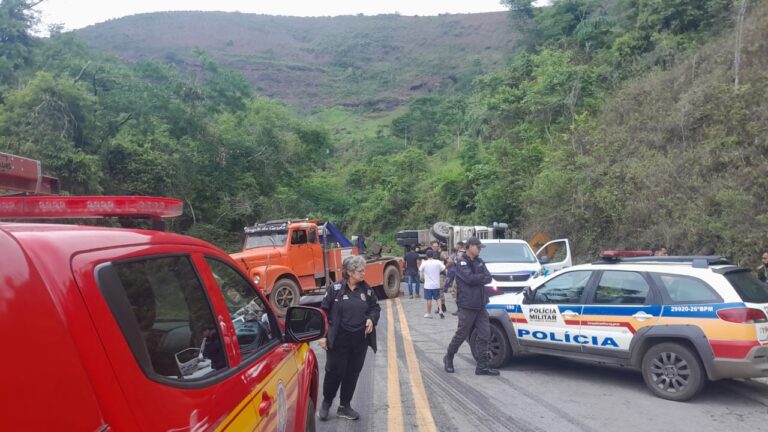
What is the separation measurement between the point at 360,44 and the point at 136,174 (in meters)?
151

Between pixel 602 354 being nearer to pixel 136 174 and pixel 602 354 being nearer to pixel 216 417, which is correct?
pixel 216 417

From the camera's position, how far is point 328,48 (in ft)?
561

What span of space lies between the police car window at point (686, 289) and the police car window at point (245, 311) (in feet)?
17.0

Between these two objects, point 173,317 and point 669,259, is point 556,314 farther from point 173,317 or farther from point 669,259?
point 173,317

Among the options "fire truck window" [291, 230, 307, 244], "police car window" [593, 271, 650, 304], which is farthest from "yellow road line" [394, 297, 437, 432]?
"fire truck window" [291, 230, 307, 244]

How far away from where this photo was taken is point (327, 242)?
1692 cm

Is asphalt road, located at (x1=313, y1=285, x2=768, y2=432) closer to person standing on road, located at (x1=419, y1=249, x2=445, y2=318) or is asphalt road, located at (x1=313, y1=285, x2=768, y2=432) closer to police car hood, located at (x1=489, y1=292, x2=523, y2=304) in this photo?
police car hood, located at (x1=489, y1=292, x2=523, y2=304)

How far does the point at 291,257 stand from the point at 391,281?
18.2ft

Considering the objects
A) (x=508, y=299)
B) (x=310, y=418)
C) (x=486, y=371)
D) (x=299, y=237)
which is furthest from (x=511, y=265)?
(x=310, y=418)

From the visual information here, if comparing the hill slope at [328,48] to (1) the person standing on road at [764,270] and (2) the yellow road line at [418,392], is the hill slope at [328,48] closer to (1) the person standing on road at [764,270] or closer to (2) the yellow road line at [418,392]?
(1) the person standing on road at [764,270]

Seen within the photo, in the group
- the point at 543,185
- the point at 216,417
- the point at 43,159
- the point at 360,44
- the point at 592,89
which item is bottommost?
the point at 216,417

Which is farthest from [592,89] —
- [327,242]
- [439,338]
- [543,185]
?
[439,338]

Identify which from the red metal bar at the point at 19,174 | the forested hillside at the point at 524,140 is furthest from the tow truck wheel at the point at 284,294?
the red metal bar at the point at 19,174

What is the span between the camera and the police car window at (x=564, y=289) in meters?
7.74
